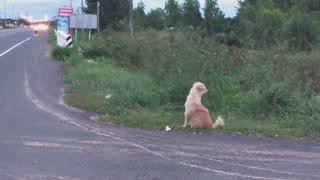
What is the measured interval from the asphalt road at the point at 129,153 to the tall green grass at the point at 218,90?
0.81 meters

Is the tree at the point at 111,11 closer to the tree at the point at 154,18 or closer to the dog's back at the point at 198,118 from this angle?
the tree at the point at 154,18

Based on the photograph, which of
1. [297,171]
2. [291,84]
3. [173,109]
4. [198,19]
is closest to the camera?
[297,171]

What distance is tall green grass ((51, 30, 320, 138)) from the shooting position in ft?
37.5

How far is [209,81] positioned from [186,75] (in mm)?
601

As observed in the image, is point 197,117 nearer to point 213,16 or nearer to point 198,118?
point 198,118

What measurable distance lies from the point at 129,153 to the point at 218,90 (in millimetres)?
4752

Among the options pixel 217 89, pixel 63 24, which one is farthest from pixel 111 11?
pixel 217 89

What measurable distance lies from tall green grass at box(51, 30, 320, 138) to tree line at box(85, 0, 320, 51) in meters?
25.2

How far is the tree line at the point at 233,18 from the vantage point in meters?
43.2

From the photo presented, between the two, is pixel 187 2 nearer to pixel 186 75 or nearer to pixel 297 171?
pixel 186 75

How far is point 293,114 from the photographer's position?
38.5 feet

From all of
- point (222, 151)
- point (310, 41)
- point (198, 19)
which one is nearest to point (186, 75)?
point (222, 151)

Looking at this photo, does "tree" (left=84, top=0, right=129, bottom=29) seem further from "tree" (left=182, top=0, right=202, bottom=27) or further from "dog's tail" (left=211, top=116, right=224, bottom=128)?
"dog's tail" (left=211, top=116, right=224, bottom=128)

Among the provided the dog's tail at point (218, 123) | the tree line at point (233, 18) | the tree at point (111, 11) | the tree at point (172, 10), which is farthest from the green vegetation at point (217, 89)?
the tree at point (111, 11)
